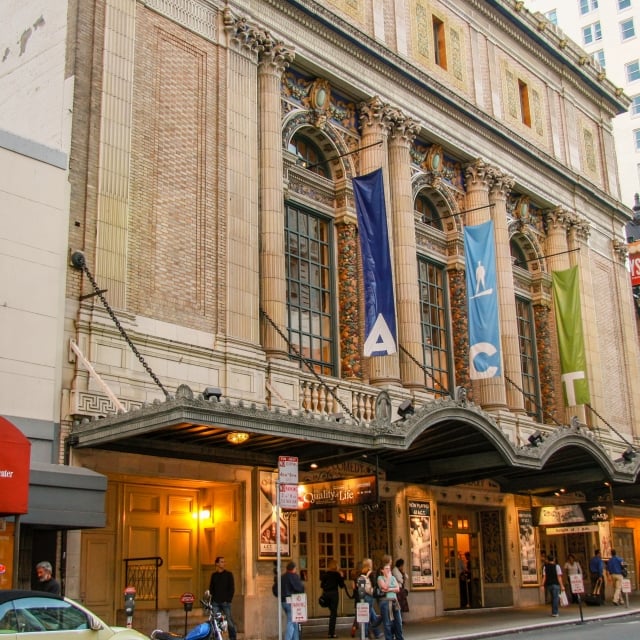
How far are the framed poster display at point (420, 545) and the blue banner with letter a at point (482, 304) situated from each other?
12.5 ft

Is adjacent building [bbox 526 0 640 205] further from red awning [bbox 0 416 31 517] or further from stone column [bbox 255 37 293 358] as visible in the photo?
red awning [bbox 0 416 31 517]

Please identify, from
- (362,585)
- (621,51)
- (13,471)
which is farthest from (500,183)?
(621,51)

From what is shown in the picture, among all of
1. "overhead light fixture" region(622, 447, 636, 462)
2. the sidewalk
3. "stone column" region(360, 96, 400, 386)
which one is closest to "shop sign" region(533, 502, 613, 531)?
"overhead light fixture" region(622, 447, 636, 462)

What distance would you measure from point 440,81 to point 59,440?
1838cm

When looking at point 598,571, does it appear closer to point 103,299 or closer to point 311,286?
point 311,286

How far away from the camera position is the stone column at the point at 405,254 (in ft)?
86.6

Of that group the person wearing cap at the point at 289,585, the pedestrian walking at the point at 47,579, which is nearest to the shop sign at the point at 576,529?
the person wearing cap at the point at 289,585

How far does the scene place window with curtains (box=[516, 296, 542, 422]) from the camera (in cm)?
3306

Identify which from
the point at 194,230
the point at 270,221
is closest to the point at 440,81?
the point at 270,221

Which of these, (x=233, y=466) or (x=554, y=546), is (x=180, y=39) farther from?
(x=554, y=546)

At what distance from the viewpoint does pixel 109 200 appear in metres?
19.3

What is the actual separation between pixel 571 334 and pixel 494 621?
33.4 ft

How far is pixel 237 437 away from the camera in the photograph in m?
17.9

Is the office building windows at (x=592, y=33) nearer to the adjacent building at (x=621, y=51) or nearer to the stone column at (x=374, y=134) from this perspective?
the adjacent building at (x=621, y=51)
